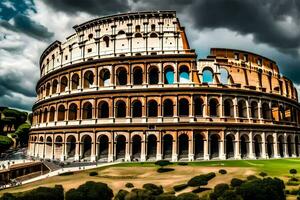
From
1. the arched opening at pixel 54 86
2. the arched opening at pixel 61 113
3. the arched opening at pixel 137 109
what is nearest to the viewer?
the arched opening at pixel 137 109

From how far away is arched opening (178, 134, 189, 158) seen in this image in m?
37.8

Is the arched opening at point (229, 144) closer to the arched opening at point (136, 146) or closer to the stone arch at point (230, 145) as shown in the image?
the stone arch at point (230, 145)

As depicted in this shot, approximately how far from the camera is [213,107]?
40188 mm

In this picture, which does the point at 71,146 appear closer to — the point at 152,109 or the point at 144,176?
the point at 152,109

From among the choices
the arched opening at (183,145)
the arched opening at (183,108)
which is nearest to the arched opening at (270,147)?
the arched opening at (183,145)

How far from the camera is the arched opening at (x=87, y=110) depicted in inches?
1627

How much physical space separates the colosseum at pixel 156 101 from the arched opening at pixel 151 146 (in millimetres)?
134

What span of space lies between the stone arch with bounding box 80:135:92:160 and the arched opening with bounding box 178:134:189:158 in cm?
1283

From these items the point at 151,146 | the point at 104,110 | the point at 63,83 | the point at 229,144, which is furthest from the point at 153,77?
the point at 63,83

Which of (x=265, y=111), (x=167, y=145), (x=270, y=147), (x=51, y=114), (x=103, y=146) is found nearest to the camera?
(x=167, y=145)

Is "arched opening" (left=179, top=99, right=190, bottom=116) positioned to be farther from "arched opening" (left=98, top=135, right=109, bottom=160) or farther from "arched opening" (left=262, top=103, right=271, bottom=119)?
"arched opening" (left=262, top=103, right=271, bottom=119)

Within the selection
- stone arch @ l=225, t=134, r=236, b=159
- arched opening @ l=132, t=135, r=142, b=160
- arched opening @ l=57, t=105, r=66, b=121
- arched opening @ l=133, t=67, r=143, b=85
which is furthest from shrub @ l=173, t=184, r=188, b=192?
arched opening @ l=57, t=105, r=66, b=121

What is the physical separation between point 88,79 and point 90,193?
29.5 meters

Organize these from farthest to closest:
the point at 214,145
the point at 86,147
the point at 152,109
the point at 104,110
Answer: the point at 104,110, the point at 86,147, the point at 152,109, the point at 214,145
